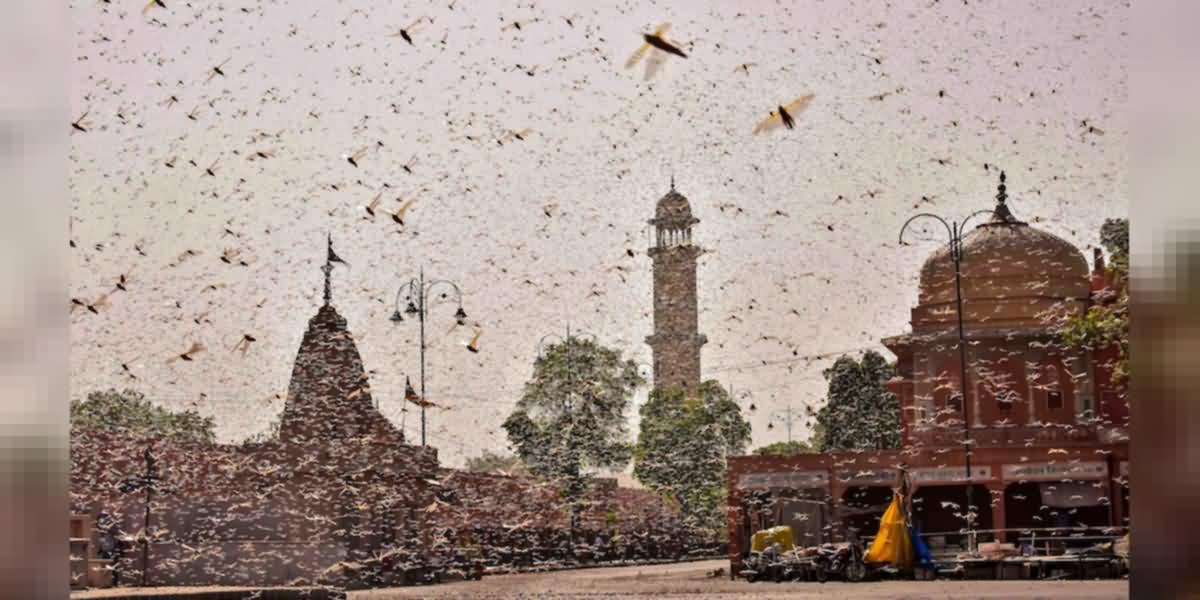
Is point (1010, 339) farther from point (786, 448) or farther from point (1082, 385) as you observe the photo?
point (786, 448)

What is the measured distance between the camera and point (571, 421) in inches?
2477

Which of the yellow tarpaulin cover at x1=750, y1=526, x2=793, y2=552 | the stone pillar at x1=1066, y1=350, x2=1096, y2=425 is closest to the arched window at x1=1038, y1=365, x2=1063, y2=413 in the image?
the stone pillar at x1=1066, y1=350, x2=1096, y2=425

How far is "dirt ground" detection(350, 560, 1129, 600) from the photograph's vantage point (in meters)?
29.1

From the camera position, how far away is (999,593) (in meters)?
28.8

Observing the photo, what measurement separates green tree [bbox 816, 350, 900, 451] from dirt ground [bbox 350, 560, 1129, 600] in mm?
28909

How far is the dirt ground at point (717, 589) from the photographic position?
29094 millimetres

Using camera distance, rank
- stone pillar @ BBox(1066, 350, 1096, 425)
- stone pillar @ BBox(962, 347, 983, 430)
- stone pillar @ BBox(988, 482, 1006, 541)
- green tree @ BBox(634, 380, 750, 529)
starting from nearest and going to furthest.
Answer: stone pillar @ BBox(988, 482, 1006, 541)
stone pillar @ BBox(1066, 350, 1096, 425)
stone pillar @ BBox(962, 347, 983, 430)
green tree @ BBox(634, 380, 750, 529)

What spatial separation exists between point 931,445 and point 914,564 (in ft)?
39.4

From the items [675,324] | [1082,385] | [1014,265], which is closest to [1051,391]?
[1082,385]

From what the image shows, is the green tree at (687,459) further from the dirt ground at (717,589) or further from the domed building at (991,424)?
the dirt ground at (717,589)

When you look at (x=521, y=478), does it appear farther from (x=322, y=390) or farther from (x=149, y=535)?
(x=149, y=535)

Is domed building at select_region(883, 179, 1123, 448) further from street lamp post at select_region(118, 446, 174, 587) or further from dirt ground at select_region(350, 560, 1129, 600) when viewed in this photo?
street lamp post at select_region(118, 446, 174, 587)

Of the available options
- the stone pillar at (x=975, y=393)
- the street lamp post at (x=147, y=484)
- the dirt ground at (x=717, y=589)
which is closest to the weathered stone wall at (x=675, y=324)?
the stone pillar at (x=975, y=393)

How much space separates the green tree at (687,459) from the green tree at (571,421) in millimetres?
6601
